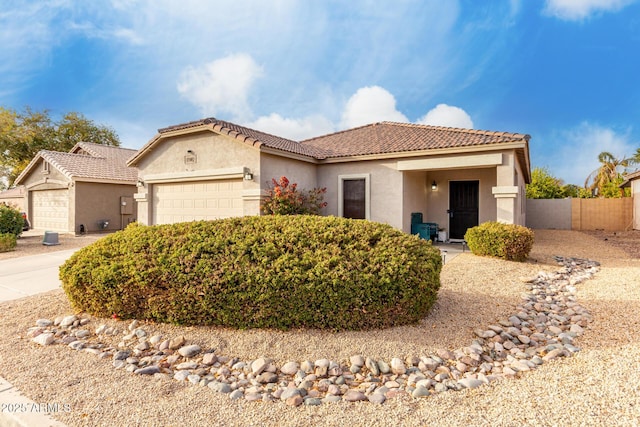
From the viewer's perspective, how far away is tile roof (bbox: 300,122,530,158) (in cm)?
1039

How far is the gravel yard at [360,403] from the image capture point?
2506mm

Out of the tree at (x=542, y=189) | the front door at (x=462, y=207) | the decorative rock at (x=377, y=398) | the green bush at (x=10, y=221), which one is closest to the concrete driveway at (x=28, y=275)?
the green bush at (x=10, y=221)

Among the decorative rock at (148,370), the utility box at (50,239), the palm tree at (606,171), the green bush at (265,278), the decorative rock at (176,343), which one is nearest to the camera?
the decorative rock at (148,370)

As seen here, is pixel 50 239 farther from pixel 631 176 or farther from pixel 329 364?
pixel 631 176

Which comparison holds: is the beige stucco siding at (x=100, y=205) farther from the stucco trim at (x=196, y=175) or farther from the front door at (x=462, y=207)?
the front door at (x=462, y=207)

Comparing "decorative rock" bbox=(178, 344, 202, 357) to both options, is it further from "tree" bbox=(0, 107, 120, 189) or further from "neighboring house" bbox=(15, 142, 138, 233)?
"tree" bbox=(0, 107, 120, 189)

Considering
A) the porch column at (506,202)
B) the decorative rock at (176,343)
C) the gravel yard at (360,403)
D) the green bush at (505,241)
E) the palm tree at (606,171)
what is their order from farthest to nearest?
the palm tree at (606,171) < the porch column at (506,202) < the green bush at (505,241) < the decorative rock at (176,343) < the gravel yard at (360,403)

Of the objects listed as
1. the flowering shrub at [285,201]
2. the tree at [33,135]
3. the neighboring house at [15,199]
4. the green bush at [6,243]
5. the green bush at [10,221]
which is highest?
the tree at [33,135]

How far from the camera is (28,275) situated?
767cm

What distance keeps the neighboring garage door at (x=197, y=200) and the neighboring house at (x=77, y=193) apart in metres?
6.78

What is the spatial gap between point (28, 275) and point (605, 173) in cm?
3618

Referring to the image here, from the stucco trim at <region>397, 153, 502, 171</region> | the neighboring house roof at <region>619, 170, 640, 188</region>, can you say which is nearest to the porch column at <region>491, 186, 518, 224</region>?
the stucco trim at <region>397, 153, 502, 171</region>

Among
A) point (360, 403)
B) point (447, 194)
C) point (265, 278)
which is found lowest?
point (360, 403)

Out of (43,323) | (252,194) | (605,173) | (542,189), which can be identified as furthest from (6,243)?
(605,173)
